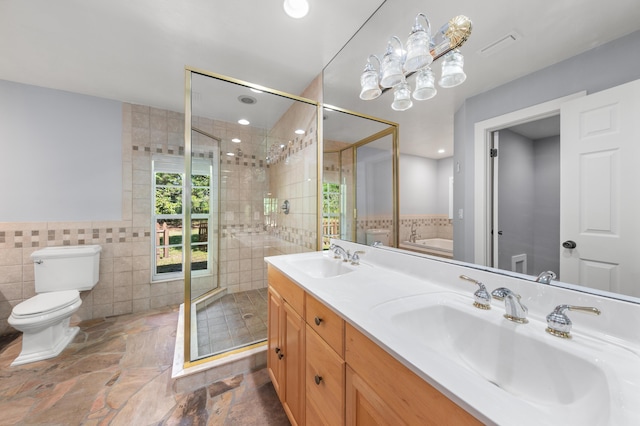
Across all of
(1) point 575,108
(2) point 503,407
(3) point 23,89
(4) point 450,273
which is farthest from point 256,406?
(3) point 23,89

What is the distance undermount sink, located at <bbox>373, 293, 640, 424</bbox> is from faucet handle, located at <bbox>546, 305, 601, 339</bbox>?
0.9 inches

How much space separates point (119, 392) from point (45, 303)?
1.09m

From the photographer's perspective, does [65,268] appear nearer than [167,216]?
Yes

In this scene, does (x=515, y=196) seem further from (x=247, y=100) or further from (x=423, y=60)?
(x=247, y=100)

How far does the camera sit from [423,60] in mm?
1053

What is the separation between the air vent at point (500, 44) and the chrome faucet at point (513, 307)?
35.4 inches

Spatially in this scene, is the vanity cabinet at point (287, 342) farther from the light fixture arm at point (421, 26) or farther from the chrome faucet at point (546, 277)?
the light fixture arm at point (421, 26)

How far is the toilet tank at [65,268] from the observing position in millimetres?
2076

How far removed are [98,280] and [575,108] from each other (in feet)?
12.3

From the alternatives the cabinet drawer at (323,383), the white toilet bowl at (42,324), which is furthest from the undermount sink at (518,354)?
the white toilet bowl at (42,324)

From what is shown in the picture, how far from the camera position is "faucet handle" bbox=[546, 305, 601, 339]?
0.61 metres

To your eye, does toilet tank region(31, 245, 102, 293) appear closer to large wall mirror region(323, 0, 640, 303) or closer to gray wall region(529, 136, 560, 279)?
large wall mirror region(323, 0, 640, 303)

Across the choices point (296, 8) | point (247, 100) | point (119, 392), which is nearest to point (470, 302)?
point (296, 8)

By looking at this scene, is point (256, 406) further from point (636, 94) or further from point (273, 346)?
point (636, 94)
